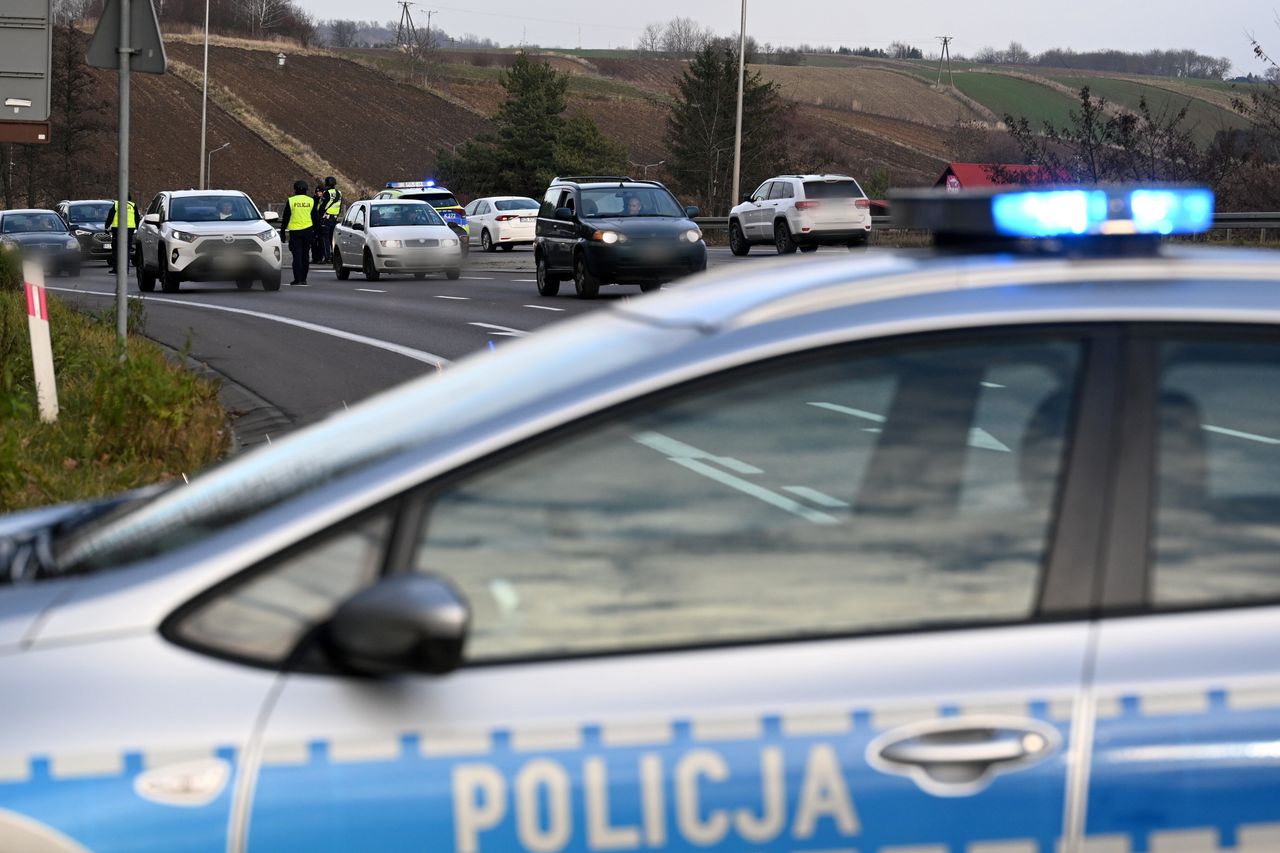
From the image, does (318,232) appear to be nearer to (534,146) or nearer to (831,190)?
(831,190)

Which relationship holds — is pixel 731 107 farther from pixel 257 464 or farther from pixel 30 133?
pixel 257 464

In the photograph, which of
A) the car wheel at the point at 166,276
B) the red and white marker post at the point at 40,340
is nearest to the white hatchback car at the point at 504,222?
the car wheel at the point at 166,276

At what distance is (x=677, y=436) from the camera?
8.58ft

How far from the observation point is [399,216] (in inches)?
1267

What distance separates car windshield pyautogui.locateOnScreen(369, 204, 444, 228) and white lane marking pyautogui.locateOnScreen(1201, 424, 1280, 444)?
29.4m

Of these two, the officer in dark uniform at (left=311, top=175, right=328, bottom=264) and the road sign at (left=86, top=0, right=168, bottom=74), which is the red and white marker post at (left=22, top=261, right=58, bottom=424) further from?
the officer in dark uniform at (left=311, top=175, right=328, bottom=264)

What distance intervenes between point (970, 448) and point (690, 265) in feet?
71.8

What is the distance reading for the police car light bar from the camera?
9.59 ft

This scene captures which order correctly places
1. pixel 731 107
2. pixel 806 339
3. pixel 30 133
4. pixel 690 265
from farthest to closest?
1. pixel 731 107
2. pixel 690 265
3. pixel 30 133
4. pixel 806 339

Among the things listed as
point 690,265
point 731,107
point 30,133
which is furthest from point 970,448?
point 731,107

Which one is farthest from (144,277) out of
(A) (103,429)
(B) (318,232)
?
(A) (103,429)

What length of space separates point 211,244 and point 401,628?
2659 centimetres

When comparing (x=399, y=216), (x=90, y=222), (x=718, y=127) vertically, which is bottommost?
(x=90, y=222)

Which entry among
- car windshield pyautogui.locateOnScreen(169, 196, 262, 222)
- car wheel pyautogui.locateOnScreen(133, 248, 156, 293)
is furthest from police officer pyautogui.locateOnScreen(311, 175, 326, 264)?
car windshield pyautogui.locateOnScreen(169, 196, 262, 222)
